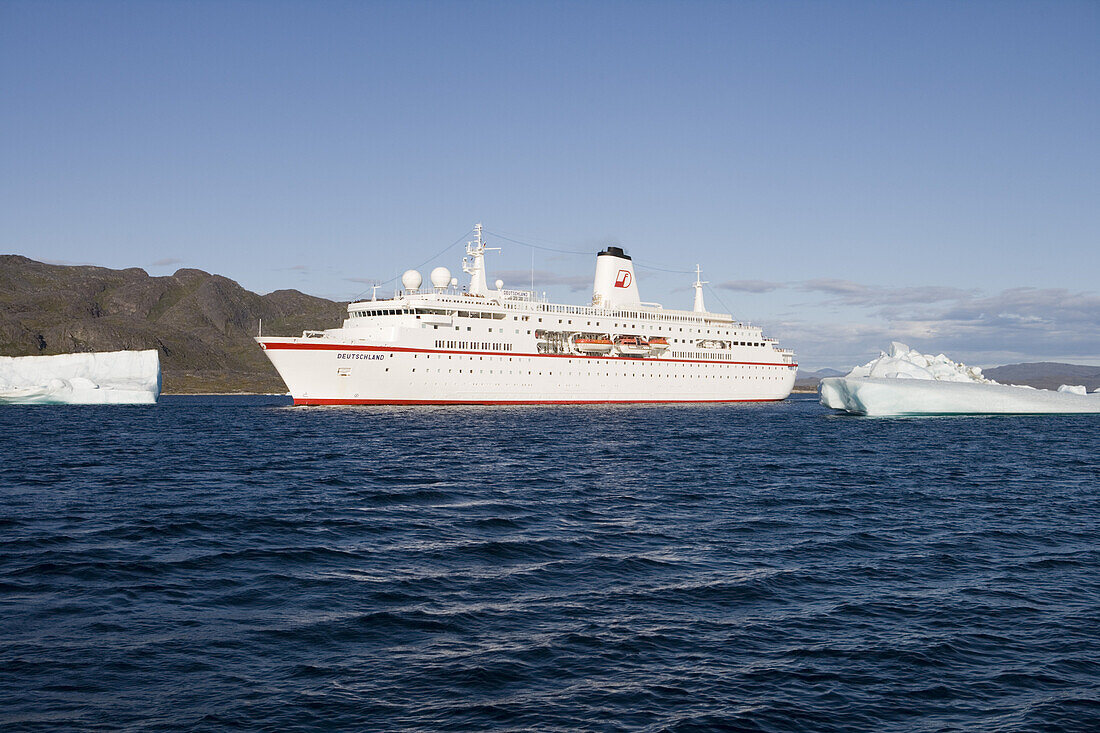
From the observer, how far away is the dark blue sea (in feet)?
27.0

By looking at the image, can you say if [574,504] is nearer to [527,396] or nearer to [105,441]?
[105,441]

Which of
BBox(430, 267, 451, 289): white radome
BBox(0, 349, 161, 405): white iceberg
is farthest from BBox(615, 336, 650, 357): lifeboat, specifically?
BBox(0, 349, 161, 405): white iceberg

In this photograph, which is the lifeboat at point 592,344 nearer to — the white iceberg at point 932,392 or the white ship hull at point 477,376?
the white ship hull at point 477,376

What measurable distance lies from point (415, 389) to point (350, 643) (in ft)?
180

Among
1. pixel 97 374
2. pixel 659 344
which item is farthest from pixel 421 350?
pixel 97 374

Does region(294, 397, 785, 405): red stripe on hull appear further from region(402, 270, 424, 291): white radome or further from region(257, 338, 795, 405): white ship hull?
region(402, 270, 424, 291): white radome

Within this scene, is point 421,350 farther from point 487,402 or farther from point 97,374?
point 97,374

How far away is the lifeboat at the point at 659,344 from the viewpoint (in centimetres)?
7962

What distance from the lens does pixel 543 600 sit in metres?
12.0

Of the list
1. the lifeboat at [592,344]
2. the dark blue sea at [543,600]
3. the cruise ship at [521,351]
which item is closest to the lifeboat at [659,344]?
the cruise ship at [521,351]

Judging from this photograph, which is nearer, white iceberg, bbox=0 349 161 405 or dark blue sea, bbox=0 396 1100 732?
dark blue sea, bbox=0 396 1100 732

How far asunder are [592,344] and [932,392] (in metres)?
30.0

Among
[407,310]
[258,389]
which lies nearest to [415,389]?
[407,310]

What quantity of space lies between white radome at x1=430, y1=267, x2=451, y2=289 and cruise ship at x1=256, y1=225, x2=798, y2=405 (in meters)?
0.10
